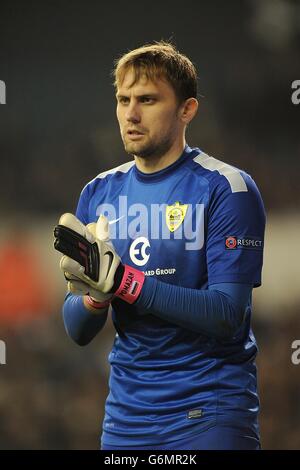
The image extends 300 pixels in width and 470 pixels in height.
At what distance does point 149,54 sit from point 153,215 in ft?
1.33

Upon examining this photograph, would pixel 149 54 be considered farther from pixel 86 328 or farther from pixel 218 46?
pixel 218 46

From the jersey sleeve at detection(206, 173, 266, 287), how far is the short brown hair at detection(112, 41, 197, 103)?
31 cm

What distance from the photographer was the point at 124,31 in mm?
3555

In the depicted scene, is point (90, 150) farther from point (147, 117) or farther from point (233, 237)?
point (233, 237)

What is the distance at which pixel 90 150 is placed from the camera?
3.63m

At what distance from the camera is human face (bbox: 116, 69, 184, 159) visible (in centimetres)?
213

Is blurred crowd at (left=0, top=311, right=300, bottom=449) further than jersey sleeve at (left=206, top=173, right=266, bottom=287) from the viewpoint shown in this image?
Yes

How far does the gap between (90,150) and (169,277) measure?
165 centimetres

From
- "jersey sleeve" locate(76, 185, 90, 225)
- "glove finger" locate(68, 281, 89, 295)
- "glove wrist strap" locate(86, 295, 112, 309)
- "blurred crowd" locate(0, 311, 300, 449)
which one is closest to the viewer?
"glove finger" locate(68, 281, 89, 295)

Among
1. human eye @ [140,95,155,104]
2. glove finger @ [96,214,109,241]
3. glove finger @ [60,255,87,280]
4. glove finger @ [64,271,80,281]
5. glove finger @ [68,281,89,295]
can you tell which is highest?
human eye @ [140,95,155,104]

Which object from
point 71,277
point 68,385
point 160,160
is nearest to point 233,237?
point 160,160

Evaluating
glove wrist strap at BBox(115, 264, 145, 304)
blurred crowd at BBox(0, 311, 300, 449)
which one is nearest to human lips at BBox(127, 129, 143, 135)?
glove wrist strap at BBox(115, 264, 145, 304)

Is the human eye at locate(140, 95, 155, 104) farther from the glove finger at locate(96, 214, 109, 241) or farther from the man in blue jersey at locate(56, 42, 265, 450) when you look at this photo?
the glove finger at locate(96, 214, 109, 241)
